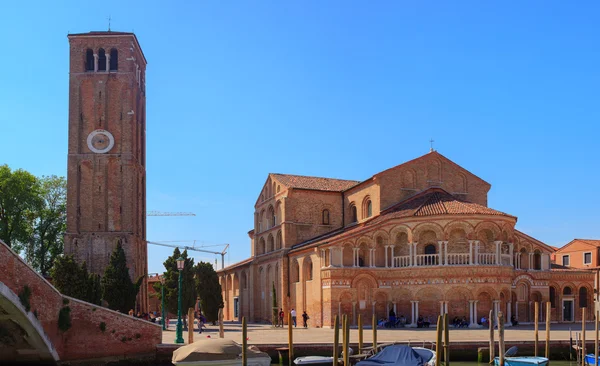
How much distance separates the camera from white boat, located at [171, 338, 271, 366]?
869 inches

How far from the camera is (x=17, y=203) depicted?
52.7 meters

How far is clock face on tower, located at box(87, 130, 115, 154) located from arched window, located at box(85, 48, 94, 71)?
15.7 ft

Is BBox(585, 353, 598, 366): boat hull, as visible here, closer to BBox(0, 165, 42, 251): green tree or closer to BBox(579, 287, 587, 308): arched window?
BBox(579, 287, 587, 308): arched window

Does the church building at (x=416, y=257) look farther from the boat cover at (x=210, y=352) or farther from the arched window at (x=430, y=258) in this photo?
the boat cover at (x=210, y=352)

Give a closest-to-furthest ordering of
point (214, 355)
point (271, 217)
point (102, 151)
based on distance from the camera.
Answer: point (214, 355), point (102, 151), point (271, 217)

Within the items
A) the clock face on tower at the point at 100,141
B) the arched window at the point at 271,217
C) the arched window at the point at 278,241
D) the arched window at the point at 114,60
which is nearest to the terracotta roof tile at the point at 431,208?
the arched window at the point at 278,241

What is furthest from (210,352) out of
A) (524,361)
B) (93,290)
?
(93,290)

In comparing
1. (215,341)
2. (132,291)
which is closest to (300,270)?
(132,291)

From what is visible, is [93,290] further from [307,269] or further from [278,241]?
[278,241]

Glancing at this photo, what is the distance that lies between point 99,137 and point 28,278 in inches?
1053

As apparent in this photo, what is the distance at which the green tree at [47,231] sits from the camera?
5616cm

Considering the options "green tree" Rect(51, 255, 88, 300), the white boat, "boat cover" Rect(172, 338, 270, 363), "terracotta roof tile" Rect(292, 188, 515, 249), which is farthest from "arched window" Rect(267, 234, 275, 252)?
"boat cover" Rect(172, 338, 270, 363)

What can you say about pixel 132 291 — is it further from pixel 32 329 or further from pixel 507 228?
pixel 507 228

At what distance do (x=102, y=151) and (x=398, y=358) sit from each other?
3304 cm
